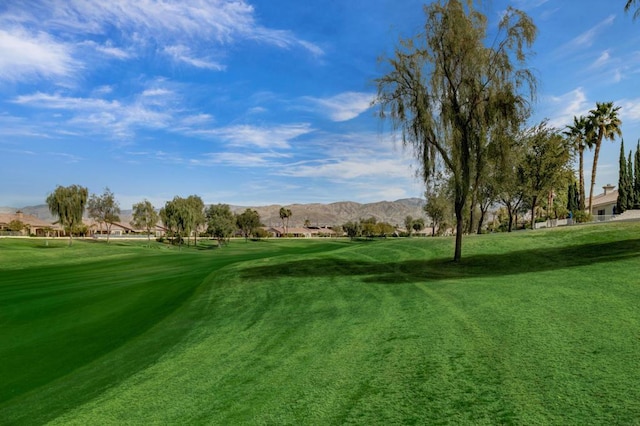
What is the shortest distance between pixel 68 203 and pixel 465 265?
6019cm

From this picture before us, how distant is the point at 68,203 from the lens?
5856 cm

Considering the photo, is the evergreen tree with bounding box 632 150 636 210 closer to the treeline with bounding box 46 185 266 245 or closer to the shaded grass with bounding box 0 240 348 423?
the shaded grass with bounding box 0 240 348 423

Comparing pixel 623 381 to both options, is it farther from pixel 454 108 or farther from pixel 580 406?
pixel 454 108

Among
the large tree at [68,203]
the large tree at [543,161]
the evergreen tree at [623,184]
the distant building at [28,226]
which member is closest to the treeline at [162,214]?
the large tree at [68,203]

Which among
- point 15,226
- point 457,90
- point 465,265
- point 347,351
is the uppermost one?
point 457,90

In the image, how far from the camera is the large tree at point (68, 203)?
→ 58.3 meters

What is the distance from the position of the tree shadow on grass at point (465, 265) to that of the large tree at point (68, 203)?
164 feet

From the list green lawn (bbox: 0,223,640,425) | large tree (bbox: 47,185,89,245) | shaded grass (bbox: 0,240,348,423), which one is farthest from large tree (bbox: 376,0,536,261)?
large tree (bbox: 47,185,89,245)

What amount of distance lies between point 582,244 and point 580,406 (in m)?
18.6

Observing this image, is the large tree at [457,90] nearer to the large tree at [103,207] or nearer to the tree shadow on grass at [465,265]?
the tree shadow on grass at [465,265]

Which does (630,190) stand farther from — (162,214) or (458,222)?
(162,214)

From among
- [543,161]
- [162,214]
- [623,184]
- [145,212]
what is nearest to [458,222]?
[543,161]

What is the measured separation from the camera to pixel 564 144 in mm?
44312

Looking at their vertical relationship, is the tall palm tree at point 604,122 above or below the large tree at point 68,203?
above
